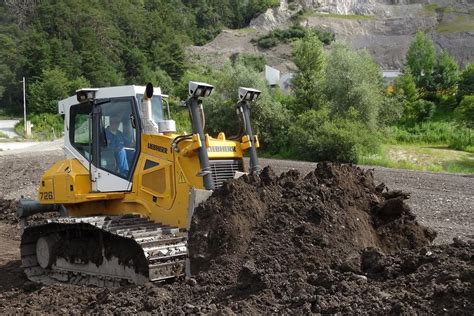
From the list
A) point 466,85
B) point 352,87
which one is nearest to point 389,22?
point 466,85

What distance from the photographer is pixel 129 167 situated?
749 centimetres

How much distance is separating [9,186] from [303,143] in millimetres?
14214

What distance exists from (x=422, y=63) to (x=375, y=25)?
3931cm

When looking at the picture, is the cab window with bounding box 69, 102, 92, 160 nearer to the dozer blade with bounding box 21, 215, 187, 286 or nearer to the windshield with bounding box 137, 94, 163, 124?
the windshield with bounding box 137, 94, 163, 124

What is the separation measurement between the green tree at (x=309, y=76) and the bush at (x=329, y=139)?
4.19m

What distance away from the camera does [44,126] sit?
52906 millimetres

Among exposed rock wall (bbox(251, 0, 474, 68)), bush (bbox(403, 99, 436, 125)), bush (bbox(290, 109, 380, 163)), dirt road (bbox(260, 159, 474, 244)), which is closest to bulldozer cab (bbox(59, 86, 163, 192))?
dirt road (bbox(260, 159, 474, 244))

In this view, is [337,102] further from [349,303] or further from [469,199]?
[349,303]

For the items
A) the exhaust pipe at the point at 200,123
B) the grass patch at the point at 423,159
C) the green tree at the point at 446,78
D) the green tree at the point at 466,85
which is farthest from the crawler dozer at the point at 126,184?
the green tree at the point at 446,78

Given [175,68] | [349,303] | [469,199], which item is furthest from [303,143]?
[175,68]

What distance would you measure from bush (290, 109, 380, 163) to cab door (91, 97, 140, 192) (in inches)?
755

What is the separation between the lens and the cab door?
294 inches

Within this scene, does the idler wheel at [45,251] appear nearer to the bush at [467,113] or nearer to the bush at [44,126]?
the bush at [467,113]

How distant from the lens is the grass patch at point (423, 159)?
1042 inches
